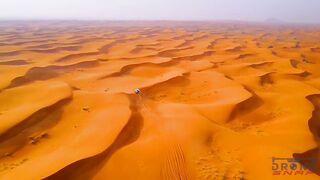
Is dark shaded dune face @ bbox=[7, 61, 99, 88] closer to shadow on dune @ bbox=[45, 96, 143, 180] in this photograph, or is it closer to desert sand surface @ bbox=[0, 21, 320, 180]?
desert sand surface @ bbox=[0, 21, 320, 180]

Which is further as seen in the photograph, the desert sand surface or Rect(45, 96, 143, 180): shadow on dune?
the desert sand surface

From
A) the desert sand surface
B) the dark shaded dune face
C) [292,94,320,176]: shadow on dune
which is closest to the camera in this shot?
the desert sand surface

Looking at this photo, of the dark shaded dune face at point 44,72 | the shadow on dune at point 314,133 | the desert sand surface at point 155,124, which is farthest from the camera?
the dark shaded dune face at point 44,72

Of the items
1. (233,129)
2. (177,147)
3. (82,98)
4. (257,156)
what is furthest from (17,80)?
(257,156)

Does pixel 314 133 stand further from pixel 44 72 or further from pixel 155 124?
pixel 44 72

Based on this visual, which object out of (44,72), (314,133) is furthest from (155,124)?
(44,72)

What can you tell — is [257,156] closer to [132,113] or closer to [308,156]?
[308,156]

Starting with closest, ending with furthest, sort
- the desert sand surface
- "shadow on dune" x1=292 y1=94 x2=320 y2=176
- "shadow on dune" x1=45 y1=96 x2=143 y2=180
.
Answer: "shadow on dune" x1=45 y1=96 x2=143 y2=180, the desert sand surface, "shadow on dune" x1=292 y1=94 x2=320 y2=176

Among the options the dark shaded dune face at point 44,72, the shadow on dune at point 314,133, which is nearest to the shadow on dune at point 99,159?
the shadow on dune at point 314,133

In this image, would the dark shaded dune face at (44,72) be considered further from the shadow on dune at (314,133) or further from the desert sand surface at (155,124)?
the shadow on dune at (314,133)

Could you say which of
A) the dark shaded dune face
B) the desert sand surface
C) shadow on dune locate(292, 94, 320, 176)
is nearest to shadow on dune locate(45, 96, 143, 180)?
the desert sand surface

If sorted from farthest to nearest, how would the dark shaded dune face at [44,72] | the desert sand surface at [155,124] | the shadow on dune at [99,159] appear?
1. the dark shaded dune face at [44,72]
2. the desert sand surface at [155,124]
3. the shadow on dune at [99,159]
